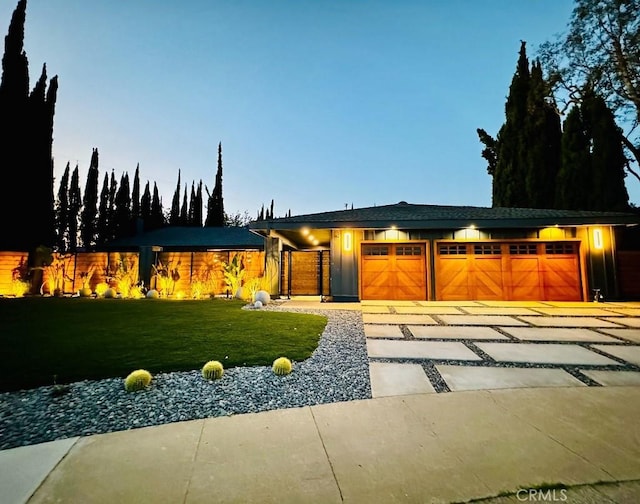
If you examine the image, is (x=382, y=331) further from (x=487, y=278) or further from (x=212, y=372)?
(x=487, y=278)

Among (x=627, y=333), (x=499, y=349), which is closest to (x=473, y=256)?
(x=627, y=333)

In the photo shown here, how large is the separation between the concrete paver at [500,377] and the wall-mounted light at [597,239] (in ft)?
27.2

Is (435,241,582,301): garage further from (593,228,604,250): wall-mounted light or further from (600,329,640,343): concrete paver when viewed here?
(600,329,640,343): concrete paver

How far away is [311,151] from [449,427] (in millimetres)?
35535

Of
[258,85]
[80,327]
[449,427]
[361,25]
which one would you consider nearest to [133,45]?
[258,85]

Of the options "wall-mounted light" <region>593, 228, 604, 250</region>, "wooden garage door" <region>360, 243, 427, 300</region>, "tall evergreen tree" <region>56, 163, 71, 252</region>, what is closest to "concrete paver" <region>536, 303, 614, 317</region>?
"wall-mounted light" <region>593, 228, 604, 250</region>

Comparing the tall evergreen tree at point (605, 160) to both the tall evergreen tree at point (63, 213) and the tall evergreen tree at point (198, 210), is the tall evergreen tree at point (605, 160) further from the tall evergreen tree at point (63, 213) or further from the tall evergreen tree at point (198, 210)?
the tall evergreen tree at point (63, 213)

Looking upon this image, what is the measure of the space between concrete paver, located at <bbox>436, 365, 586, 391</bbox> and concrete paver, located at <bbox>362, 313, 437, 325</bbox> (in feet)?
8.86

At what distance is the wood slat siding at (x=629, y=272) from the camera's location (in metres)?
9.23

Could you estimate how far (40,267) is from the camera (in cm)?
Result: 1167

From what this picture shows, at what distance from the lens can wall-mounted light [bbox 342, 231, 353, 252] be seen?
31.7 ft

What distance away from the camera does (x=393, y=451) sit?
5.82ft

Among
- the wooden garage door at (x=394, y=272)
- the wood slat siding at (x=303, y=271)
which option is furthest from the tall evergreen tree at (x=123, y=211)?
the wooden garage door at (x=394, y=272)

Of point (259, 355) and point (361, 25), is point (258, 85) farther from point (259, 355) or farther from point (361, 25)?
point (259, 355)
